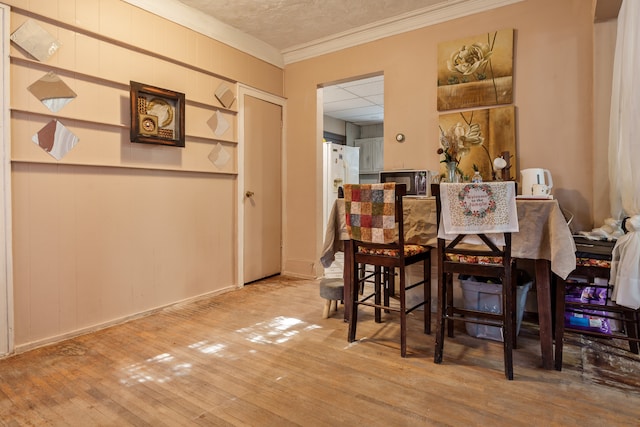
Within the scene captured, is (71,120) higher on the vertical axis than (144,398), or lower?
higher

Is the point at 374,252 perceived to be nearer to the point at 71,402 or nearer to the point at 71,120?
the point at 71,402

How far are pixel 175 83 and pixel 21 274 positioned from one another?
1876 mm

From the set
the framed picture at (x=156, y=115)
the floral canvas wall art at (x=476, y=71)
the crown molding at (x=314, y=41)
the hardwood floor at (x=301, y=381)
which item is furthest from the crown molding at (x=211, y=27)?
the hardwood floor at (x=301, y=381)

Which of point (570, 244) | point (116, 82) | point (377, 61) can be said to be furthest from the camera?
point (377, 61)

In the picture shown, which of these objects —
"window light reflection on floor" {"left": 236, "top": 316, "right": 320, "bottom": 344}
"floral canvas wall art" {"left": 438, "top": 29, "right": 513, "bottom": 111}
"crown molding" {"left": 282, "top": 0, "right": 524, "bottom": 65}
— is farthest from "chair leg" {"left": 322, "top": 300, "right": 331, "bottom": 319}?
"crown molding" {"left": 282, "top": 0, "right": 524, "bottom": 65}

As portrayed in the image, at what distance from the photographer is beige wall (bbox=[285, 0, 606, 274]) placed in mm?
2730

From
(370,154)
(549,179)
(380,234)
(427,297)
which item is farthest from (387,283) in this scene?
(370,154)

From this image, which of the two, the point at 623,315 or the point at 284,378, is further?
the point at 623,315

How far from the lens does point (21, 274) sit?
226cm

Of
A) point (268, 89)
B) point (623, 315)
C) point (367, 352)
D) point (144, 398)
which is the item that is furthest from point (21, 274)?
point (623, 315)

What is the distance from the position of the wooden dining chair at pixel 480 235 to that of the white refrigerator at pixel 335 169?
12.6ft

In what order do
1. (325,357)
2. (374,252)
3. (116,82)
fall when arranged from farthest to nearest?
(116,82), (374,252), (325,357)

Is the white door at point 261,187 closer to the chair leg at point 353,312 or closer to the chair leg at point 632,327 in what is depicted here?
the chair leg at point 353,312

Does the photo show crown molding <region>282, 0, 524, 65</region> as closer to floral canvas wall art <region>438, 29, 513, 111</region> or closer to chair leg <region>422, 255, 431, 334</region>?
floral canvas wall art <region>438, 29, 513, 111</region>
